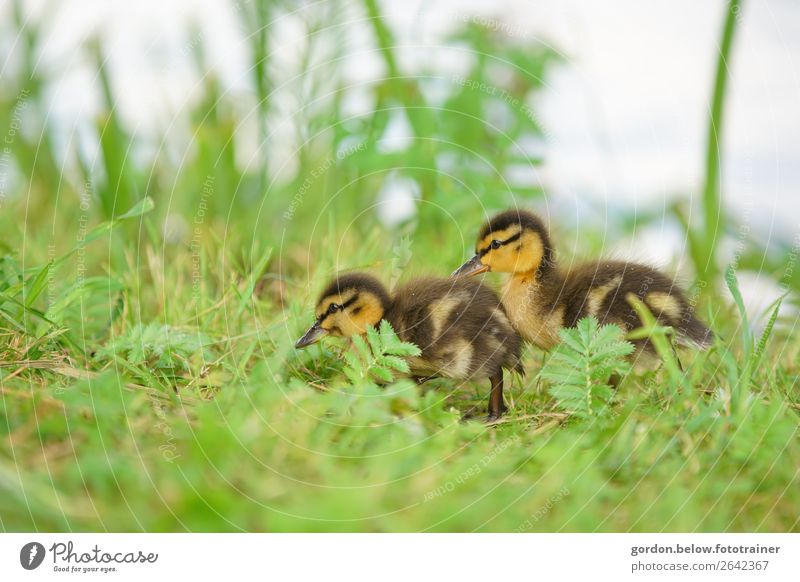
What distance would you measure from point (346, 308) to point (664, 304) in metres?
0.75

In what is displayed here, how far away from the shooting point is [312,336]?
6.38 ft

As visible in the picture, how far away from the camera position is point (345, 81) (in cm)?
282

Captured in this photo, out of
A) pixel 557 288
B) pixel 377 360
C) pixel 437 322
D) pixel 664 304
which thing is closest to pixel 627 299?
pixel 664 304

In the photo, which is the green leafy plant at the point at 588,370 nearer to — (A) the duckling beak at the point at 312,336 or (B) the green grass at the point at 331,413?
(B) the green grass at the point at 331,413

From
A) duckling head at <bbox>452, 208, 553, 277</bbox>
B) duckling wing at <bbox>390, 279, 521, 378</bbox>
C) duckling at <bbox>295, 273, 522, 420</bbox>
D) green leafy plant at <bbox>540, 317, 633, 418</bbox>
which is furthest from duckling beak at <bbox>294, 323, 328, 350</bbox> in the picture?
green leafy plant at <bbox>540, 317, 633, 418</bbox>

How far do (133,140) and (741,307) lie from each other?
230cm

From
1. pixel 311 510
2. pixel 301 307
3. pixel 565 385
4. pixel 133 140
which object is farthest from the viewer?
pixel 133 140

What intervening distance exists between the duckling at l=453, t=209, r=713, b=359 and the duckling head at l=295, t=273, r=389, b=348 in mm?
236

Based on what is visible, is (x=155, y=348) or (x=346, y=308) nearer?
(x=155, y=348)
